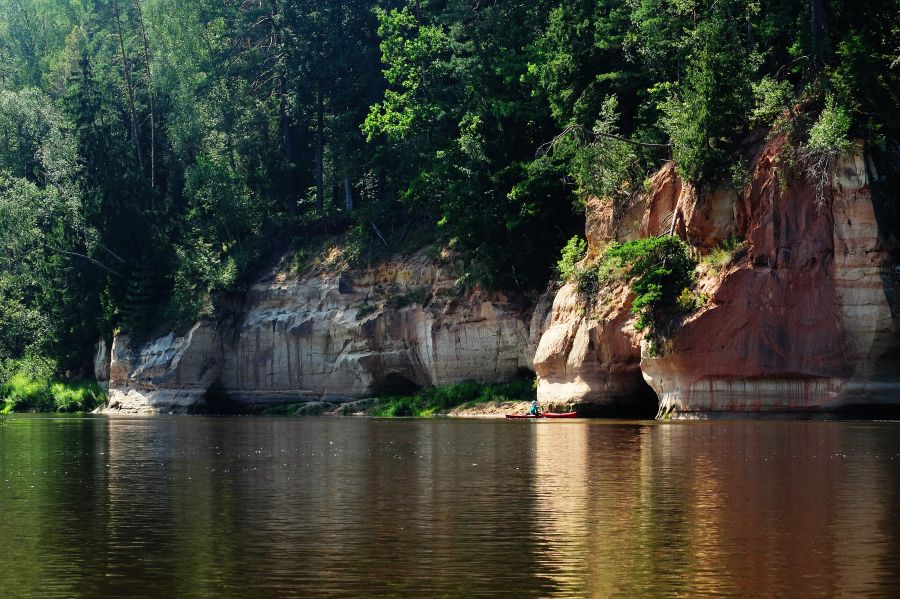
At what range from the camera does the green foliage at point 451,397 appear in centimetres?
6034

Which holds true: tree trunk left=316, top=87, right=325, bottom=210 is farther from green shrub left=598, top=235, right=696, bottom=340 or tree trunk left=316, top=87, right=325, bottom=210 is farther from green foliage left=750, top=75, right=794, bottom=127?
green foliage left=750, top=75, right=794, bottom=127

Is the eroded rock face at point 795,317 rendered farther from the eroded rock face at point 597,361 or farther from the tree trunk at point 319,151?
the tree trunk at point 319,151

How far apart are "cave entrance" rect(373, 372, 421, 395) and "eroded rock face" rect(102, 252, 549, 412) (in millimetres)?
51

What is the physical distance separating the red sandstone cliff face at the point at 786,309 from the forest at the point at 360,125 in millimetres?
1612

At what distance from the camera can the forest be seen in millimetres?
49438

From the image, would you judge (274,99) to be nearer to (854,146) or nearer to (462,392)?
(462,392)

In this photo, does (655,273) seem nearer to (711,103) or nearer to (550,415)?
(711,103)

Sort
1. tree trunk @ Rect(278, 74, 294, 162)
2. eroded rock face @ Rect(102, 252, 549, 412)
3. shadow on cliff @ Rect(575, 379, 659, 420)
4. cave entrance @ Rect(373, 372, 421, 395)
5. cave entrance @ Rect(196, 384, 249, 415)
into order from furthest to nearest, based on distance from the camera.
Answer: tree trunk @ Rect(278, 74, 294, 162), cave entrance @ Rect(196, 384, 249, 415), cave entrance @ Rect(373, 372, 421, 395), eroded rock face @ Rect(102, 252, 549, 412), shadow on cliff @ Rect(575, 379, 659, 420)

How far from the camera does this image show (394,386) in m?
67.4

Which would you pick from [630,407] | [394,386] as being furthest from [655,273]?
[394,386]

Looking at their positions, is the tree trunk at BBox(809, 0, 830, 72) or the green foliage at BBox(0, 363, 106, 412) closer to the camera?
the tree trunk at BBox(809, 0, 830, 72)

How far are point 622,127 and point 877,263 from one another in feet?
51.8

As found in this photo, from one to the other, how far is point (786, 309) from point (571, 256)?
39.4ft

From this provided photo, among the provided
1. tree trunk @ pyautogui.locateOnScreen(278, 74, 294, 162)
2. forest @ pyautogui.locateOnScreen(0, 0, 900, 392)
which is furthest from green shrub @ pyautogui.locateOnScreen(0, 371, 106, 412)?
tree trunk @ pyautogui.locateOnScreen(278, 74, 294, 162)
